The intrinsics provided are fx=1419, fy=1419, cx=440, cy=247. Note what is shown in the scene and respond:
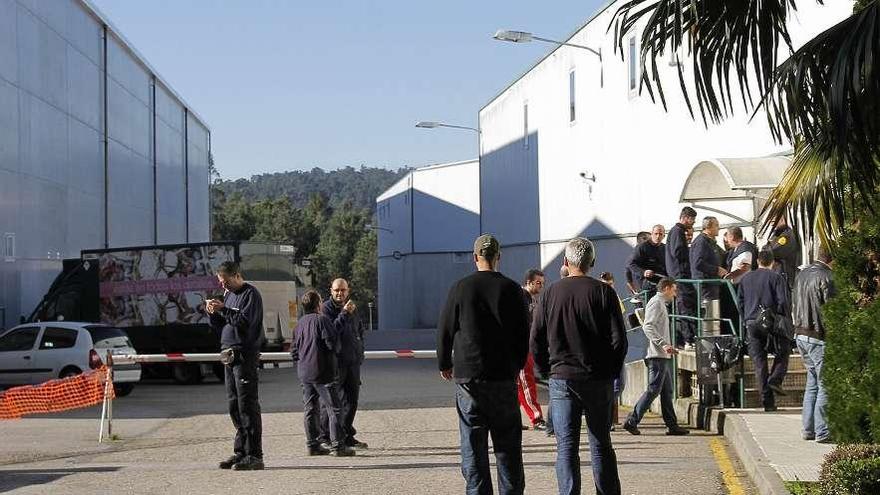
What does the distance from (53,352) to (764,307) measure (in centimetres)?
1415

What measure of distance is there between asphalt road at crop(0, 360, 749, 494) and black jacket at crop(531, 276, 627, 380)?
2.22 meters

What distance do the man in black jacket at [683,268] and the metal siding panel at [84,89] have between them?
2465 centimetres

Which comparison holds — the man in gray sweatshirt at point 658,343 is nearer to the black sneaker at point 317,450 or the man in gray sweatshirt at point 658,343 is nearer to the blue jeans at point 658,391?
the blue jeans at point 658,391

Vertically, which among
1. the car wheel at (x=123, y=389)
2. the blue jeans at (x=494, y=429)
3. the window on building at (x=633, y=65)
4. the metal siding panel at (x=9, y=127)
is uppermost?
the window on building at (x=633, y=65)

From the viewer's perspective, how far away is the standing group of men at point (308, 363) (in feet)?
42.6

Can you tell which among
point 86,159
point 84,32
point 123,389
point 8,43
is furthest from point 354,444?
point 84,32

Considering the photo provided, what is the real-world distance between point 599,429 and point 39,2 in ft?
94.4

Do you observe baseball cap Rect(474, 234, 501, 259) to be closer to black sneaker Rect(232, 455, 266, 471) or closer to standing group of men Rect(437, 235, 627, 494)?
standing group of men Rect(437, 235, 627, 494)

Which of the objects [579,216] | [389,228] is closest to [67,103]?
[579,216]

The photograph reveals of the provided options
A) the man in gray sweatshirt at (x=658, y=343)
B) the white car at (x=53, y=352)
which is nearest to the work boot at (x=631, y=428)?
the man in gray sweatshirt at (x=658, y=343)

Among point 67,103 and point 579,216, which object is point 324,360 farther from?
point 67,103

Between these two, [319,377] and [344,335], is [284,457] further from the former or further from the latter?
[344,335]

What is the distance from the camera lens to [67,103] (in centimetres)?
3847

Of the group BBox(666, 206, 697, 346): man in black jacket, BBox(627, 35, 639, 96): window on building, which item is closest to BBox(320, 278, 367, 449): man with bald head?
BBox(666, 206, 697, 346): man in black jacket
